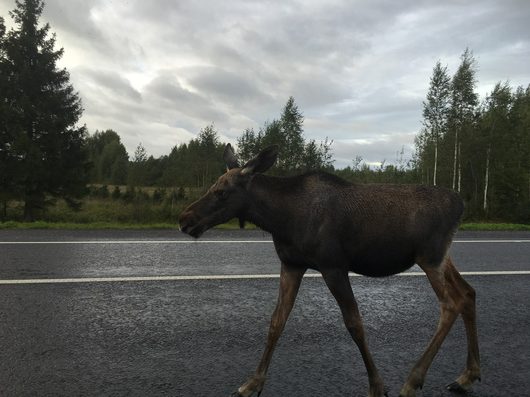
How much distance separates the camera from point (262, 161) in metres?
2.95

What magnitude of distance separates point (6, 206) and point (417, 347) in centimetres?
2738

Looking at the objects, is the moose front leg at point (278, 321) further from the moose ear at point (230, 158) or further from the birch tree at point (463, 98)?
the birch tree at point (463, 98)

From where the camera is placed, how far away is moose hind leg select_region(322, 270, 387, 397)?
269cm

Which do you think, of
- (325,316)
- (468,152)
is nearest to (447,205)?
(325,316)

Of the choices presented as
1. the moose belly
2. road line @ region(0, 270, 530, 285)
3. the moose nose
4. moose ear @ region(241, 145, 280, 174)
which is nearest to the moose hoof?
the moose belly

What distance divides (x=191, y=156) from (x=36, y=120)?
1876 centimetres

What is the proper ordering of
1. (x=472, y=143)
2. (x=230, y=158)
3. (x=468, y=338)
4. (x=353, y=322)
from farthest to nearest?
(x=472, y=143) → (x=230, y=158) → (x=468, y=338) → (x=353, y=322)

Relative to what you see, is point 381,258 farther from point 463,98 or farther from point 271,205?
point 463,98

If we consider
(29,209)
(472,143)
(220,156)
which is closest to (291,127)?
(220,156)

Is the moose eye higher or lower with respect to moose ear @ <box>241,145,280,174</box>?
lower

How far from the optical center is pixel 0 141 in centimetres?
2414

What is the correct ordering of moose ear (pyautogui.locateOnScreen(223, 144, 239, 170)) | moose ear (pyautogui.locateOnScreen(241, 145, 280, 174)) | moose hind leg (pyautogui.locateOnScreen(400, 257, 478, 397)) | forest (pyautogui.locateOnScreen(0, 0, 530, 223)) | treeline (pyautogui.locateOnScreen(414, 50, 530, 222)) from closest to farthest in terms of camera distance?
Answer: 1. moose hind leg (pyautogui.locateOnScreen(400, 257, 478, 397))
2. moose ear (pyautogui.locateOnScreen(241, 145, 280, 174))
3. moose ear (pyautogui.locateOnScreen(223, 144, 239, 170))
4. forest (pyautogui.locateOnScreen(0, 0, 530, 223))
5. treeline (pyautogui.locateOnScreen(414, 50, 530, 222))

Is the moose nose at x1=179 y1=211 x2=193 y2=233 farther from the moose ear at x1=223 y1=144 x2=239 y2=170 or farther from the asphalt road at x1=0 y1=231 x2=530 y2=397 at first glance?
the asphalt road at x1=0 y1=231 x2=530 y2=397

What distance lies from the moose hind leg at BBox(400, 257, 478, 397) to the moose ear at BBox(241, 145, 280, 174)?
1.25m
